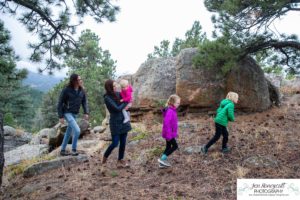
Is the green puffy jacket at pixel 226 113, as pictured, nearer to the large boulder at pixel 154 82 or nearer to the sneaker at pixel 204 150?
the sneaker at pixel 204 150

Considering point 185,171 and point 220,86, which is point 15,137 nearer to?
point 220,86

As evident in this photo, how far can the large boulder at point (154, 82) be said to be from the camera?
12.5 meters

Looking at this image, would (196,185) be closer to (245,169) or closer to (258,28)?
(245,169)

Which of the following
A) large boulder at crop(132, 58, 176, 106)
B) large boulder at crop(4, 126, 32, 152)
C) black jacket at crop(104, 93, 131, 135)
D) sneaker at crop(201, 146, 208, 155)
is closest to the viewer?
black jacket at crop(104, 93, 131, 135)

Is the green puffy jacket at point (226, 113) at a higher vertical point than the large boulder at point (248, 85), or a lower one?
lower

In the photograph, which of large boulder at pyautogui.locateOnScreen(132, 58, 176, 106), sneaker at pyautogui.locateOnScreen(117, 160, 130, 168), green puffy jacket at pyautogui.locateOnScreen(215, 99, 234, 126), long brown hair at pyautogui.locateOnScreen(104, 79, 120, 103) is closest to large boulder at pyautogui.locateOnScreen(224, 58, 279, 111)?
large boulder at pyautogui.locateOnScreen(132, 58, 176, 106)

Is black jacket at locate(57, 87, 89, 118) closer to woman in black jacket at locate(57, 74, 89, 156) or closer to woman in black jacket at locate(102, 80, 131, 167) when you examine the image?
woman in black jacket at locate(57, 74, 89, 156)

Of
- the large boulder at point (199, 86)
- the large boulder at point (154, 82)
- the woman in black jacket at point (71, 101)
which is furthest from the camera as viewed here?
the large boulder at point (154, 82)

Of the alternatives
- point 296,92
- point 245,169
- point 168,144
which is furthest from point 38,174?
point 296,92

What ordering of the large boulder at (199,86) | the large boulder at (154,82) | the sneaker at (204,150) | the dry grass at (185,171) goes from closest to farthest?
the dry grass at (185,171) < the sneaker at (204,150) < the large boulder at (199,86) < the large boulder at (154,82)

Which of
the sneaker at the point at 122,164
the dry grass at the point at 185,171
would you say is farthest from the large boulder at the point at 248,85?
the sneaker at the point at 122,164

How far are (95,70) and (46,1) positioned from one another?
26526 millimetres

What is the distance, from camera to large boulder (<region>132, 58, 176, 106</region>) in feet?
40.9

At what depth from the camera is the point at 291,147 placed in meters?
7.98
